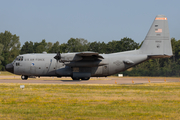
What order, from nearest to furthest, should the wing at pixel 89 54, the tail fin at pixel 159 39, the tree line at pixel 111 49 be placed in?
the wing at pixel 89 54
the tail fin at pixel 159 39
the tree line at pixel 111 49

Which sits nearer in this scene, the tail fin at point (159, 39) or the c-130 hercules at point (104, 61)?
the c-130 hercules at point (104, 61)

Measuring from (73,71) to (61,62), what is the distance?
7.19 ft

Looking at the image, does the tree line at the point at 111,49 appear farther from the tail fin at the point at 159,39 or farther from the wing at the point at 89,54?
the wing at the point at 89,54

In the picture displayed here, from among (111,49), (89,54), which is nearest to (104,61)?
(89,54)

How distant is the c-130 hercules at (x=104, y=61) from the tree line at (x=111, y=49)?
24141 mm

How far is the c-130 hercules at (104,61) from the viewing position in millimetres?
30625

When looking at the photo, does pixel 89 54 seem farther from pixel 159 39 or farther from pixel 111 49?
pixel 111 49

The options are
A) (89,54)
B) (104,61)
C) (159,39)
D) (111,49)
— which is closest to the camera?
(89,54)

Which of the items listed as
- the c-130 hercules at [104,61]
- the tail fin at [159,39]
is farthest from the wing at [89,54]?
the tail fin at [159,39]

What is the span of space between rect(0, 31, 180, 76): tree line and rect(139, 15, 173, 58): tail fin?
2368 centimetres

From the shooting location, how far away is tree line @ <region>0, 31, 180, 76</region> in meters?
58.8

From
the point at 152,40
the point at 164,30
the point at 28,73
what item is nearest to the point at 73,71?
the point at 28,73

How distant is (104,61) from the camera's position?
30625 mm

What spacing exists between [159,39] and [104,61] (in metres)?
8.21
